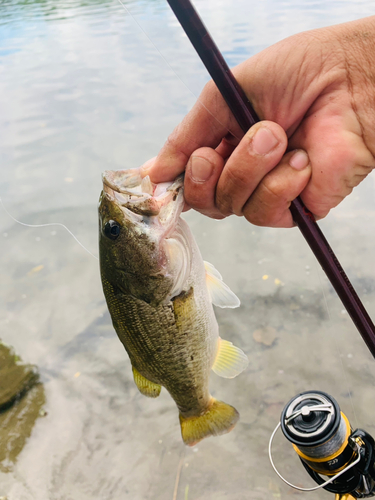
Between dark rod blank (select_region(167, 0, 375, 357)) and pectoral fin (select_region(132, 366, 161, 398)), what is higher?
dark rod blank (select_region(167, 0, 375, 357))

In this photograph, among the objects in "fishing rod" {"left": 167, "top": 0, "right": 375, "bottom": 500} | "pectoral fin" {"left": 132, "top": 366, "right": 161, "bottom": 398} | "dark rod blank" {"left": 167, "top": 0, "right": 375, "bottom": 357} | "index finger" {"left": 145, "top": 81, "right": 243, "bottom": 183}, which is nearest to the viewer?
"dark rod blank" {"left": 167, "top": 0, "right": 375, "bottom": 357}

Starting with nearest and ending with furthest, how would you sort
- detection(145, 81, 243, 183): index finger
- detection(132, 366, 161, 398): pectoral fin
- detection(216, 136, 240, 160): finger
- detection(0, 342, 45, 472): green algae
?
detection(145, 81, 243, 183): index finger < detection(216, 136, 240, 160): finger < detection(132, 366, 161, 398): pectoral fin < detection(0, 342, 45, 472): green algae

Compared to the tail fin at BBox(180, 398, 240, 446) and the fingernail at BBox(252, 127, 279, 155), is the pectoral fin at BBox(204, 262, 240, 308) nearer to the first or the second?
the tail fin at BBox(180, 398, 240, 446)

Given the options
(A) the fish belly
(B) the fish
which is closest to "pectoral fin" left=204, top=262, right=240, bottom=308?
(B) the fish

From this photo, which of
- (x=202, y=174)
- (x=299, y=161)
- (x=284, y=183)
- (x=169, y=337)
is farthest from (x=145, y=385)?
(x=299, y=161)

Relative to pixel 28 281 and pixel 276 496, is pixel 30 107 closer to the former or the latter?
pixel 28 281

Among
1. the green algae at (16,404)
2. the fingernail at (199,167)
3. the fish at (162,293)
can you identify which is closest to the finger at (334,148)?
the fingernail at (199,167)
